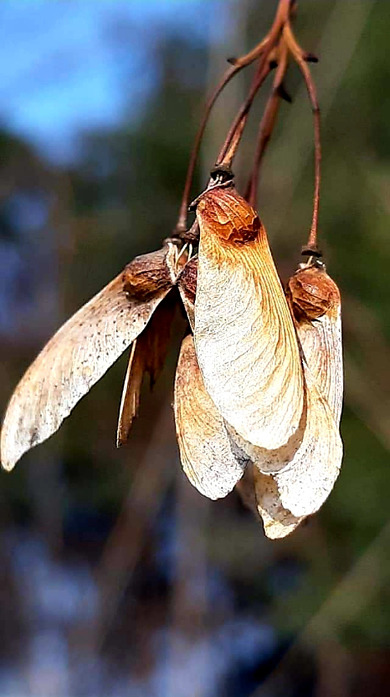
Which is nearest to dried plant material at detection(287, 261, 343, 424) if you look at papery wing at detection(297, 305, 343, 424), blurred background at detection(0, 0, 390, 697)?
papery wing at detection(297, 305, 343, 424)

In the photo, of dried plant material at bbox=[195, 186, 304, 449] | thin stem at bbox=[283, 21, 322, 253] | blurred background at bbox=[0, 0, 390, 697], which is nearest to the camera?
dried plant material at bbox=[195, 186, 304, 449]

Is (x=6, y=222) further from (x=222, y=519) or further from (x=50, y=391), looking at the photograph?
(x=50, y=391)

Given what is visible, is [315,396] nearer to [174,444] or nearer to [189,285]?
[189,285]

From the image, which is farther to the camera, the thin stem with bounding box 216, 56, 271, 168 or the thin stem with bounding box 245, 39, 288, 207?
the thin stem with bounding box 245, 39, 288, 207

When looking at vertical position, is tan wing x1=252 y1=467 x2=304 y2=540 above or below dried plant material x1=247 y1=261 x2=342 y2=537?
below

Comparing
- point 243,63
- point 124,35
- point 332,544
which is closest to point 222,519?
point 332,544

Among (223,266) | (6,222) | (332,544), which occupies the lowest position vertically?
(332,544)

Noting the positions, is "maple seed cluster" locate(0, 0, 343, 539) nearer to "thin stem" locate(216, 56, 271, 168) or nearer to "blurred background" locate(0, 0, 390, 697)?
"thin stem" locate(216, 56, 271, 168)

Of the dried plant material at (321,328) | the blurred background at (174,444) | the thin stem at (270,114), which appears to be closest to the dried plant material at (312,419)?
the dried plant material at (321,328)

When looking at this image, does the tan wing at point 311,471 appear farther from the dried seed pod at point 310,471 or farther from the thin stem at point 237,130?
the thin stem at point 237,130
